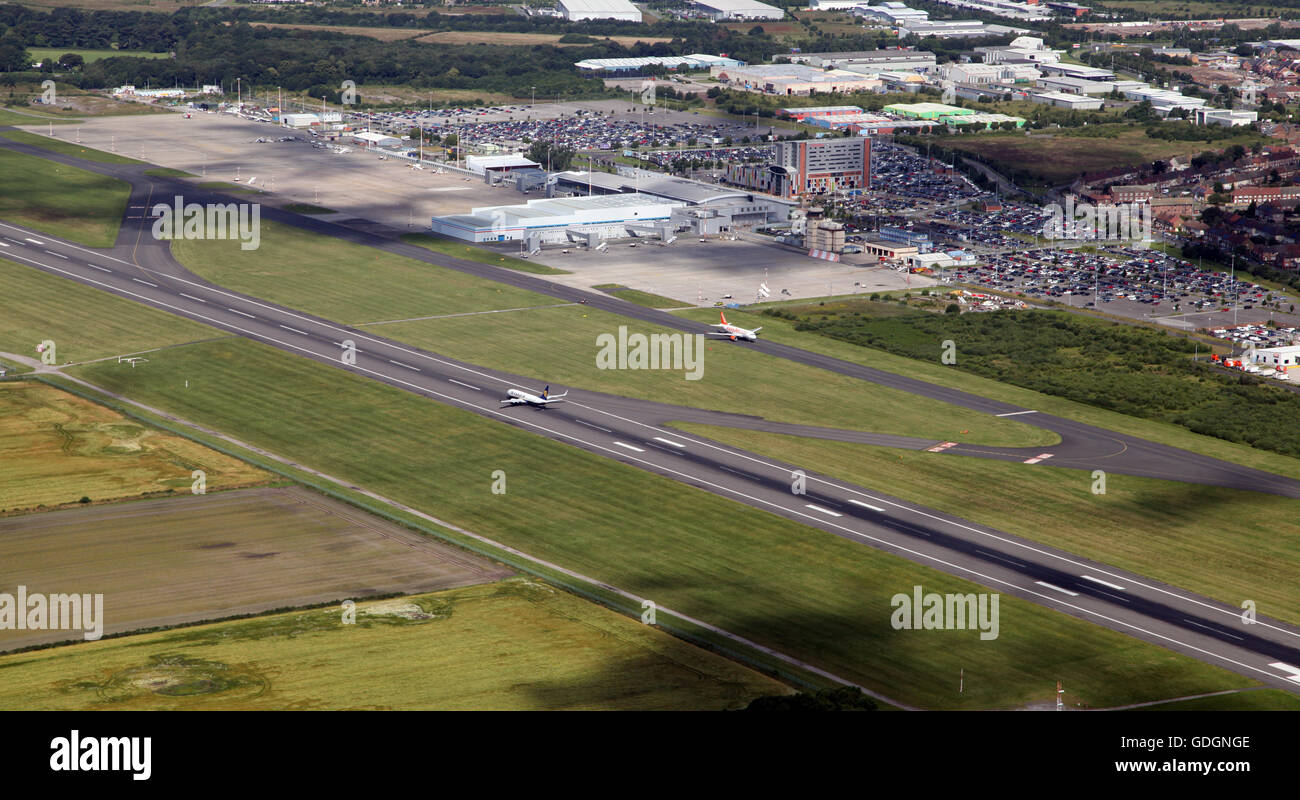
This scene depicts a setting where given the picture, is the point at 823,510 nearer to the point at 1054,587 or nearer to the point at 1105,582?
the point at 1054,587

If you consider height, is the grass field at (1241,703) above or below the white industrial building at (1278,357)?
below

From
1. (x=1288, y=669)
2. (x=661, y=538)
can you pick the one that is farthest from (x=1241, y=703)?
(x=661, y=538)

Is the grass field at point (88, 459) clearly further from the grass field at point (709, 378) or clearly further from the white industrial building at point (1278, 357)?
the white industrial building at point (1278, 357)

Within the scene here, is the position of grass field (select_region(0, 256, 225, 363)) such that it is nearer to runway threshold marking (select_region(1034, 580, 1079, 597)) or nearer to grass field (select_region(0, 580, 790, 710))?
grass field (select_region(0, 580, 790, 710))

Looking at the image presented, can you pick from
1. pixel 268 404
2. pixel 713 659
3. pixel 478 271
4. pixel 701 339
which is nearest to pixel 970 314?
pixel 701 339

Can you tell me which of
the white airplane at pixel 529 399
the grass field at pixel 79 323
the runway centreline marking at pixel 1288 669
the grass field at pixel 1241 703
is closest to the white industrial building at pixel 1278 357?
the white airplane at pixel 529 399

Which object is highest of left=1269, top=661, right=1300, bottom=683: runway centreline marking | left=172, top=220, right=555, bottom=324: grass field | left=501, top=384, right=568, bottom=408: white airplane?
left=172, top=220, right=555, bottom=324: grass field

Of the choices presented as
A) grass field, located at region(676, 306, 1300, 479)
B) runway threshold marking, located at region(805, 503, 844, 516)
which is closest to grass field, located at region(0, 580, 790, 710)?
runway threshold marking, located at region(805, 503, 844, 516)
